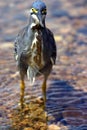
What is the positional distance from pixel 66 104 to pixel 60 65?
4.94 feet

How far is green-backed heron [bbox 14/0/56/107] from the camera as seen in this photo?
19.2 ft


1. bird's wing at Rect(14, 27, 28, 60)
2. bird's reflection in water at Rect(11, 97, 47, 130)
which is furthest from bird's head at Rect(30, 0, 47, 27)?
bird's reflection in water at Rect(11, 97, 47, 130)

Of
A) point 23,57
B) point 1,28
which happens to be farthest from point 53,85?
point 1,28

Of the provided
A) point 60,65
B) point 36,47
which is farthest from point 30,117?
point 60,65

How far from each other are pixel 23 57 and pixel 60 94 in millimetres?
1392

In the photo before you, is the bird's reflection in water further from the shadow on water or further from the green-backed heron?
the green-backed heron

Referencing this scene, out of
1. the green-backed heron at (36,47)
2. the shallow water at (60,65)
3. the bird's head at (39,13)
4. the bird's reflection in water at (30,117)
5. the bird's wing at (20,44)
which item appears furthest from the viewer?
the shallow water at (60,65)

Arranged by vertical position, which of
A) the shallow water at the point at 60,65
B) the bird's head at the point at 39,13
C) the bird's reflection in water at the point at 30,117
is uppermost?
the bird's head at the point at 39,13

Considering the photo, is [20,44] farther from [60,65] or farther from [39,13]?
[60,65]

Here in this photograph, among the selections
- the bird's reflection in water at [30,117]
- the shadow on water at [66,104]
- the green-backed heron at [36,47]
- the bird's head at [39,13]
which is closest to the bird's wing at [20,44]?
the green-backed heron at [36,47]

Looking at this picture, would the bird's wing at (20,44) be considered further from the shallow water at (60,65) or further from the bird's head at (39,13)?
the shallow water at (60,65)

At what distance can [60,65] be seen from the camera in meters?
8.69

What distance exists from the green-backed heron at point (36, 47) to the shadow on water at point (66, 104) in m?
0.70

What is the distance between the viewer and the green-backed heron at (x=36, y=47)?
585 cm
